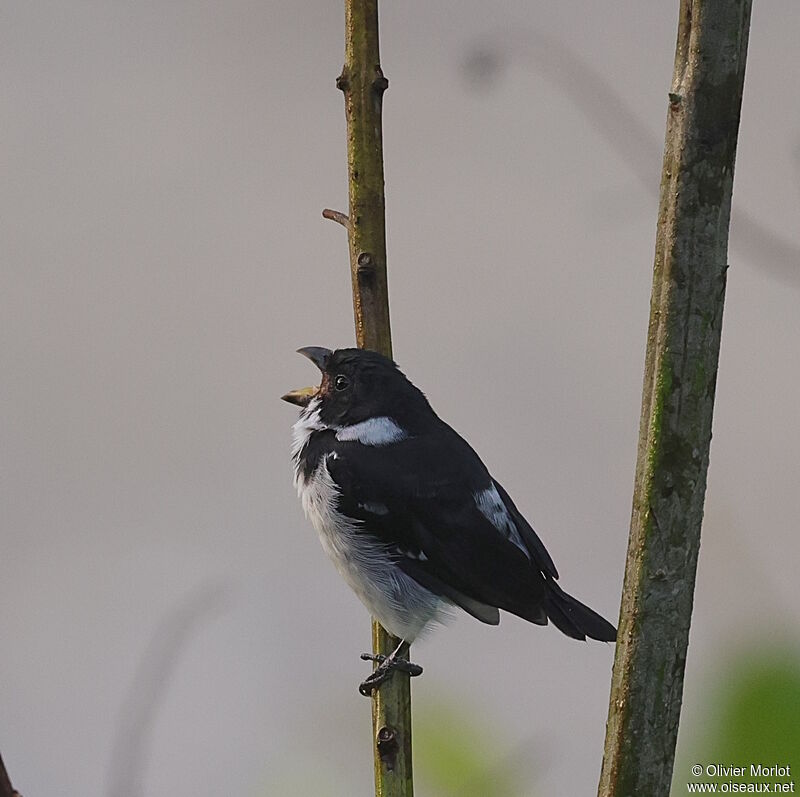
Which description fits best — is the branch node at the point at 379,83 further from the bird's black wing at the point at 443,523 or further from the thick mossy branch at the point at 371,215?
the bird's black wing at the point at 443,523

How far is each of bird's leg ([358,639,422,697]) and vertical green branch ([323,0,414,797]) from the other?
0.01 metres

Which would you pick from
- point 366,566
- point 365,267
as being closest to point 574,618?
point 366,566

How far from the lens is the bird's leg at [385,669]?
0.98 meters

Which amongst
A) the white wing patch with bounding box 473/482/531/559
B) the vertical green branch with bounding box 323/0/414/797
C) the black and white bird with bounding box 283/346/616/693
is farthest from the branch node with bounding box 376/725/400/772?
the white wing patch with bounding box 473/482/531/559

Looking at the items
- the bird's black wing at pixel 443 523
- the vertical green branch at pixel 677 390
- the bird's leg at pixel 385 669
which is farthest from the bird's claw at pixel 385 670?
the vertical green branch at pixel 677 390

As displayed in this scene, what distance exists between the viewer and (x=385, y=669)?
3.38 feet

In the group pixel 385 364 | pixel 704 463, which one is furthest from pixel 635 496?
pixel 385 364

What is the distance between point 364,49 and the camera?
34.0 inches

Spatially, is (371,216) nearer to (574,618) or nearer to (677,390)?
(677,390)

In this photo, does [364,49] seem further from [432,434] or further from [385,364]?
[432,434]

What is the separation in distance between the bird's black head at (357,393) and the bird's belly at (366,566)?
0.26ft

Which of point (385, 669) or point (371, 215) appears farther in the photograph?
point (385, 669)

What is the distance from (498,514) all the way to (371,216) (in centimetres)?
48

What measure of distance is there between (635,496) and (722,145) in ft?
0.59
